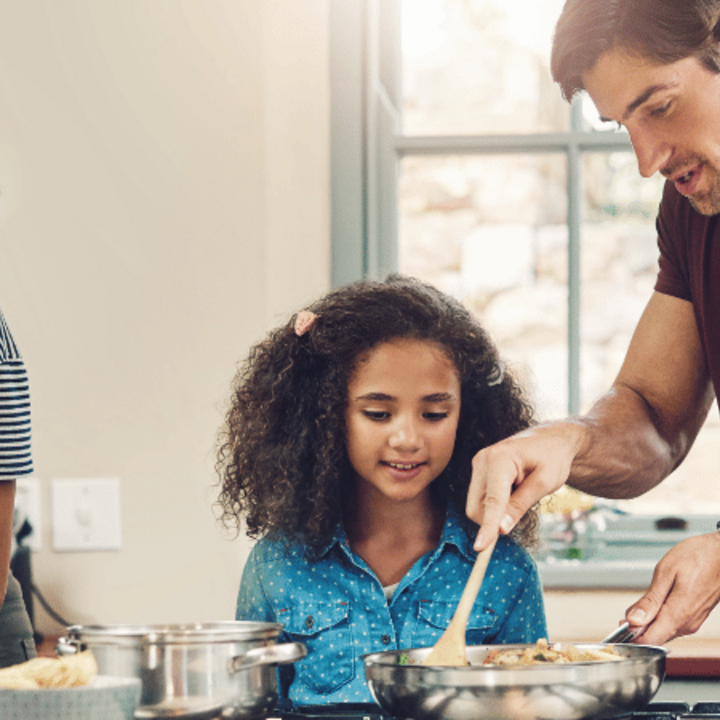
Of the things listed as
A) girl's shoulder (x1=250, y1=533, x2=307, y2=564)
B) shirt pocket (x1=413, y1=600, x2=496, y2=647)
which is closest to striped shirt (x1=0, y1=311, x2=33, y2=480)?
girl's shoulder (x1=250, y1=533, x2=307, y2=564)

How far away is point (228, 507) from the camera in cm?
177

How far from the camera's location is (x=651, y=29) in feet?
3.75

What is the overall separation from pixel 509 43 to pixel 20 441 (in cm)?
159

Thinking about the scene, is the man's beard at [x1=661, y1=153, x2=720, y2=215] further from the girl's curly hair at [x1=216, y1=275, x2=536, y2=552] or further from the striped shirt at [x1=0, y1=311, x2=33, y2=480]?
the striped shirt at [x1=0, y1=311, x2=33, y2=480]

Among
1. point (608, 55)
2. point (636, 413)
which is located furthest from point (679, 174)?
point (636, 413)

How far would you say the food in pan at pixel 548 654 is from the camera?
92 cm

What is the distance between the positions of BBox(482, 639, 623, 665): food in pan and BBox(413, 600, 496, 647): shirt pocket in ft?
1.65

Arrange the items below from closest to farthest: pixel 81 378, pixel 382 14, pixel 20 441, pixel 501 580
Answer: pixel 20 441 < pixel 501 580 < pixel 81 378 < pixel 382 14

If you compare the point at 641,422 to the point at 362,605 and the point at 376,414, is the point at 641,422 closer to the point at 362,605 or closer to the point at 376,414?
the point at 376,414

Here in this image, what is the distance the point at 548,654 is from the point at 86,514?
47.6 inches

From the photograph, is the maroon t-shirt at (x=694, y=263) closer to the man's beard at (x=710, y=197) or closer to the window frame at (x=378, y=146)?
the man's beard at (x=710, y=197)

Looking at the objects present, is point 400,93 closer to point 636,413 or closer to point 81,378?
point 81,378

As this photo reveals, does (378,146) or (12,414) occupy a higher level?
(378,146)

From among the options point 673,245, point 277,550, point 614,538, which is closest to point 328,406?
point 277,550
